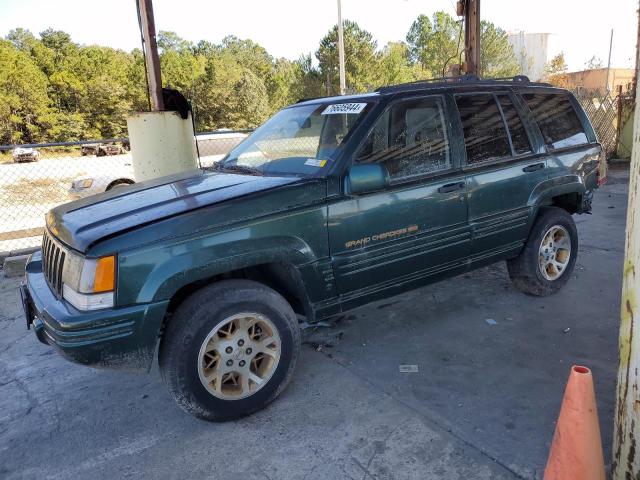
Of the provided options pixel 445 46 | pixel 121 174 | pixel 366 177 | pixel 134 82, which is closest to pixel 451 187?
pixel 366 177

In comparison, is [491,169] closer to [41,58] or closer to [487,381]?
[487,381]

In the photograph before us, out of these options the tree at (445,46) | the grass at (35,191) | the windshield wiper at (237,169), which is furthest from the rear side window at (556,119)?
the tree at (445,46)

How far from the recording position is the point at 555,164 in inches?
174

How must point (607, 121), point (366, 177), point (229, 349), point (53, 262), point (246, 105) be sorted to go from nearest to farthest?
point (229, 349), point (53, 262), point (366, 177), point (607, 121), point (246, 105)

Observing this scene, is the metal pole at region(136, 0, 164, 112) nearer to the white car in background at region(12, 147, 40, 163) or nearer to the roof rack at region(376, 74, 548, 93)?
the roof rack at region(376, 74, 548, 93)

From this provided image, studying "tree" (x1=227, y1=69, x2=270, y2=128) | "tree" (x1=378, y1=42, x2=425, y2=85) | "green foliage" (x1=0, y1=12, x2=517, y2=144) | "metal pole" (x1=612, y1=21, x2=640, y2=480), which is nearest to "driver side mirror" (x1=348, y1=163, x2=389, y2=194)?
"metal pole" (x1=612, y1=21, x2=640, y2=480)

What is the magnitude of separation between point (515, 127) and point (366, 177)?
5.92 feet

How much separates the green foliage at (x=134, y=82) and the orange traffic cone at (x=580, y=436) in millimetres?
42209

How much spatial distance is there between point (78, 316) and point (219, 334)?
29.5 inches

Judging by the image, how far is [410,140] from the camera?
3629 millimetres

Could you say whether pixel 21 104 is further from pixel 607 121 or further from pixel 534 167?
pixel 534 167

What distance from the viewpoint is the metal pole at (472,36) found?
8.22 m

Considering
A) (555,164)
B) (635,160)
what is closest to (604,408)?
(635,160)

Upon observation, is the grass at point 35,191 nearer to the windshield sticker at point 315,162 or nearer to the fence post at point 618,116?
the windshield sticker at point 315,162
